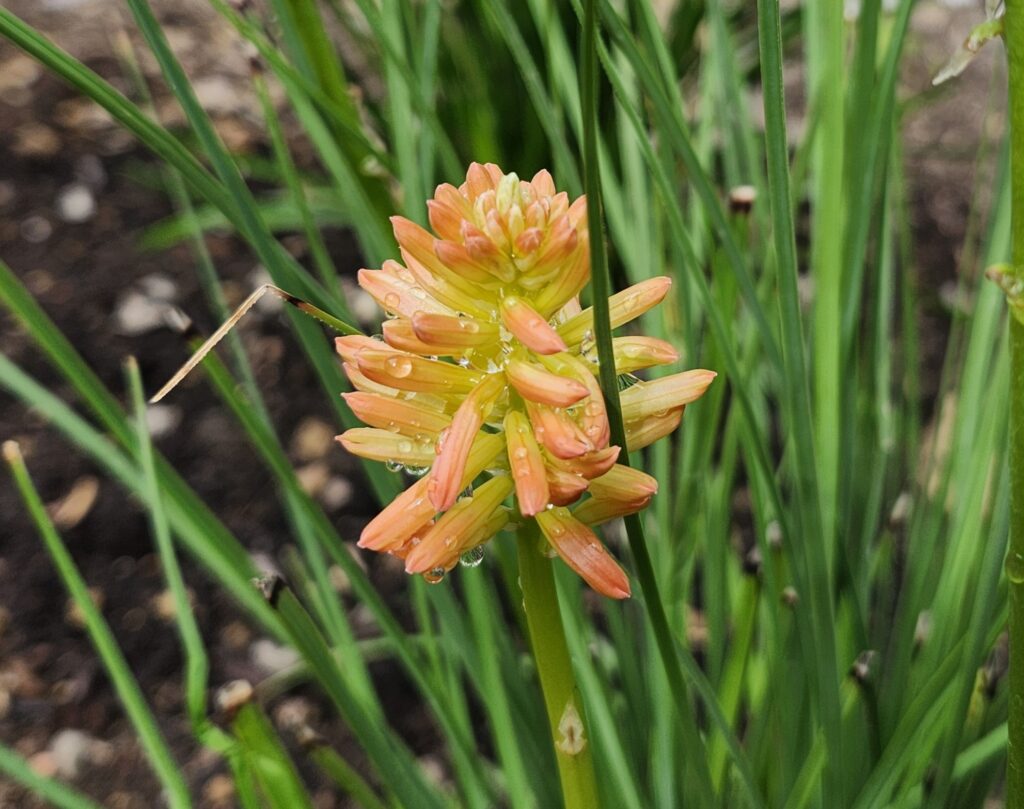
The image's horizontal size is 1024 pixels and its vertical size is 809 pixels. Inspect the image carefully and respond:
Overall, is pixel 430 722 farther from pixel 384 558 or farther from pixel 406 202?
pixel 406 202

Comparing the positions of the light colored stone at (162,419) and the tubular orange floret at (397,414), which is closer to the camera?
the tubular orange floret at (397,414)

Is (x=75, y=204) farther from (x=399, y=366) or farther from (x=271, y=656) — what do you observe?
(x=399, y=366)

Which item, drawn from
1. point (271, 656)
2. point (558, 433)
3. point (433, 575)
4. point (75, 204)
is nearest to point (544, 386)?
point (558, 433)

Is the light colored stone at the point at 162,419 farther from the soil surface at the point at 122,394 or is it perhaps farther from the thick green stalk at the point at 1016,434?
the thick green stalk at the point at 1016,434

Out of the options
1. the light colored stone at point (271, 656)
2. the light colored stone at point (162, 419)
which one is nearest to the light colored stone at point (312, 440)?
the light colored stone at point (162, 419)

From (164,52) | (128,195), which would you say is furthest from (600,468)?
(128,195)

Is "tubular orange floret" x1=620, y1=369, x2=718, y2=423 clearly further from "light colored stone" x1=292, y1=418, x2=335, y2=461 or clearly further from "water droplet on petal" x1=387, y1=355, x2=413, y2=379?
"light colored stone" x1=292, y1=418, x2=335, y2=461
